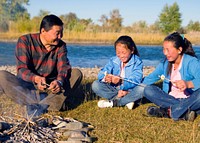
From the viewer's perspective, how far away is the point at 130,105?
4484mm

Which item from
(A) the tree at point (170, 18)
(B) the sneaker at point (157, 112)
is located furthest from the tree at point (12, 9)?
(B) the sneaker at point (157, 112)

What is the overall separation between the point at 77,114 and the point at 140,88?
32.5 inches

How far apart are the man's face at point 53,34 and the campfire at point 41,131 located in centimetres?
109

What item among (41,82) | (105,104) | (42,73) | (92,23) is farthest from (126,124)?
(92,23)

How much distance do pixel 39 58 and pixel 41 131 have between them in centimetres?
136

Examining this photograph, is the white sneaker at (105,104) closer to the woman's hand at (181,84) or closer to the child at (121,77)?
the child at (121,77)

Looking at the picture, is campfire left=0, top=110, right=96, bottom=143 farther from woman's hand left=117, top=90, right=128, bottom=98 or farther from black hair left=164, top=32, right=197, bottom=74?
black hair left=164, top=32, right=197, bottom=74

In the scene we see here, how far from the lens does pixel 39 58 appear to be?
442cm

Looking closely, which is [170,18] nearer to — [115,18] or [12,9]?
[115,18]

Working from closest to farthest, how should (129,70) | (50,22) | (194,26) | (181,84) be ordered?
(181,84) < (50,22) < (129,70) < (194,26)

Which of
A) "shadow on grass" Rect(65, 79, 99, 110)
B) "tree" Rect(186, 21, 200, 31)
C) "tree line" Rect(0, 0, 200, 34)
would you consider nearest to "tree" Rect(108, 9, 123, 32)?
"tree line" Rect(0, 0, 200, 34)

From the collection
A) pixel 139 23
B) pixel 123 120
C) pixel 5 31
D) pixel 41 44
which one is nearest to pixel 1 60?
pixel 41 44

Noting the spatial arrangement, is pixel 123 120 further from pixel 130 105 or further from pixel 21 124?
pixel 21 124

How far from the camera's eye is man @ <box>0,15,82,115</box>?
4.21 metres
